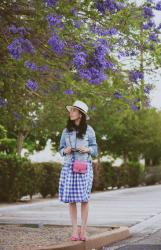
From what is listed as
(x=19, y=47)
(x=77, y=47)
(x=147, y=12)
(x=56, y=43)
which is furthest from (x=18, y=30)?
(x=147, y=12)

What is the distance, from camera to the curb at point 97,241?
934cm

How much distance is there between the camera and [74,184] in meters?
9.54

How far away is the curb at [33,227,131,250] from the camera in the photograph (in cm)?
934

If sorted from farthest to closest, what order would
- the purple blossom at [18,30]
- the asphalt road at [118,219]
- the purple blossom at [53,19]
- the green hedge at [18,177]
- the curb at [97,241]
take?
the green hedge at [18,177] < the asphalt road at [118,219] < the purple blossom at [18,30] < the purple blossom at [53,19] < the curb at [97,241]

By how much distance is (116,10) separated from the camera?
10.7 m

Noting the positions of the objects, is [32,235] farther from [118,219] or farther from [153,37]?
[118,219]

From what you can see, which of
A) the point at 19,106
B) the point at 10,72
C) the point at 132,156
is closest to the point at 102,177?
the point at 132,156

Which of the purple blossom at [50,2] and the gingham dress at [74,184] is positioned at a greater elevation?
the purple blossom at [50,2]

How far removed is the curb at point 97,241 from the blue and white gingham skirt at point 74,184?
23.2 inches

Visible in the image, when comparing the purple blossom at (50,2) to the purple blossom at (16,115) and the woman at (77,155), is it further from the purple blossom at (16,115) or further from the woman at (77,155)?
the purple blossom at (16,115)

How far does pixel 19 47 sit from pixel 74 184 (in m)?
2.05

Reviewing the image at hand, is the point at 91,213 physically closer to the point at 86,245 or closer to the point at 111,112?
the point at 86,245

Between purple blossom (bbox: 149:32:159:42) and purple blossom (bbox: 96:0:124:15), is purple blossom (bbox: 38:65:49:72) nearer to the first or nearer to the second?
purple blossom (bbox: 149:32:159:42)

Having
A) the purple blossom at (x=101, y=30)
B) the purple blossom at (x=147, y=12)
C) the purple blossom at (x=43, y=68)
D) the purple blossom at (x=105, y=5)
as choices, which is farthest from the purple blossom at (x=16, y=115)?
the purple blossom at (x=105, y=5)
